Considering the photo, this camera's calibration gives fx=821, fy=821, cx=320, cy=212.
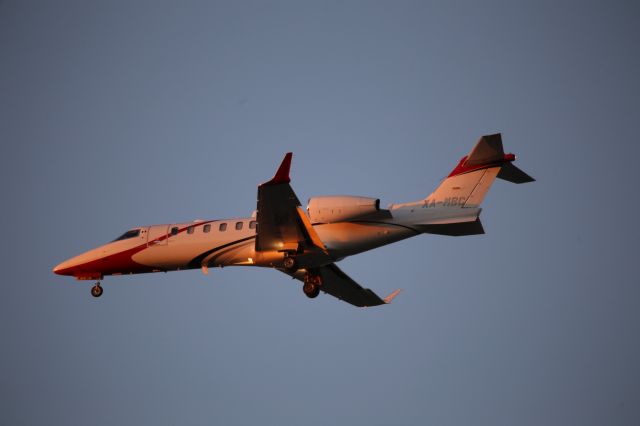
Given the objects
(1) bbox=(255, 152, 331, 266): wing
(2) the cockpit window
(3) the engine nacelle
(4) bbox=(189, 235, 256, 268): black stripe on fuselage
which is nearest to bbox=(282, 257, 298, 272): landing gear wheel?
(1) bbox=(255, 152, 331, 266): wing

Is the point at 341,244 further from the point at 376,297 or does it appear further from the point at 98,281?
the point at 98,281

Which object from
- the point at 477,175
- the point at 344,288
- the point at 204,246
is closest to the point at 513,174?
the point at 477,175

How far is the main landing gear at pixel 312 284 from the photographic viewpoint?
27.0 m

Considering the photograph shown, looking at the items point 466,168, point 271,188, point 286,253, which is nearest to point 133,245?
point 286,253

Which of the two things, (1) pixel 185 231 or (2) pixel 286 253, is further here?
(1) pixel 185 231

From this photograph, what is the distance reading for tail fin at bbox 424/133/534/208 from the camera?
23.8 metres

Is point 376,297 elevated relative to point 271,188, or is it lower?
lower

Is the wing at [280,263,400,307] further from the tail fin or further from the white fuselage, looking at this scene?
the tail fin

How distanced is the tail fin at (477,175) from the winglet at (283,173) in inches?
203

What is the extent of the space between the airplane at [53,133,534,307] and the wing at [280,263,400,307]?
987mm

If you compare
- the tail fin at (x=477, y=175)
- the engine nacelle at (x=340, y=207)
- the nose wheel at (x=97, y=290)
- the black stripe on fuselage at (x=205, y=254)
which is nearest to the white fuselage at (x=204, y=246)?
the black stripe on fuselage at (x=205, y=254)

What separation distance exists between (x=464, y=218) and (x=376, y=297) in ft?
22.7

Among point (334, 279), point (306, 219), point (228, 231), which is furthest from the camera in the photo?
point (334, 279)

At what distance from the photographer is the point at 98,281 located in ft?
95.2
